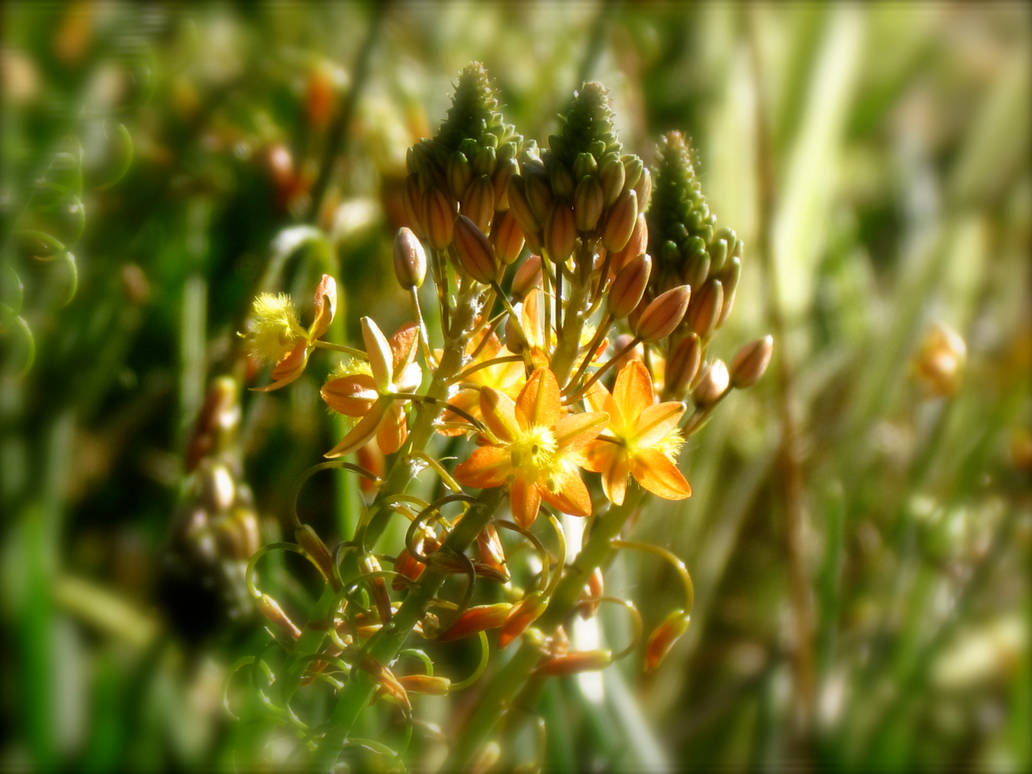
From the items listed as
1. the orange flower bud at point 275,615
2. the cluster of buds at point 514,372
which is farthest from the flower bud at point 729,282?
the orange flower bud at point 275,615

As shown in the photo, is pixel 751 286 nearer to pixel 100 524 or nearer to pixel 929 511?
pixel 929 511

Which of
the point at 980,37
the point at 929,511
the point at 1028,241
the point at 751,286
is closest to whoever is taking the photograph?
the point at 929,511

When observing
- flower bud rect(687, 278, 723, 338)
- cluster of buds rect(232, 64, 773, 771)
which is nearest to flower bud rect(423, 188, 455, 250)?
cluster of buds rect(232, 64, 773, 771)

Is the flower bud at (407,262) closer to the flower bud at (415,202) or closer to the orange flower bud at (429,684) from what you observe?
the flower bud at (415,202)

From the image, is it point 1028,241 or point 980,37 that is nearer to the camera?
point 1028,241

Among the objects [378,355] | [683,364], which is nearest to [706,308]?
[683,364]

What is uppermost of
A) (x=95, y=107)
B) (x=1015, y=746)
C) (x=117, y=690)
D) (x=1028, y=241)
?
(x=1028, y=241)

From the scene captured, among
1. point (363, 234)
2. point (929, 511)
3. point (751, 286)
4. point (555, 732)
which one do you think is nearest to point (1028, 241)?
point (751, 286)

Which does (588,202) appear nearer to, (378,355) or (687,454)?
(378,355)
